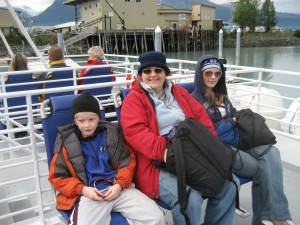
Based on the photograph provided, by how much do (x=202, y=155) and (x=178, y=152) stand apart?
0.14m

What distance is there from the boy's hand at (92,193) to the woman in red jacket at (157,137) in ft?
0.94

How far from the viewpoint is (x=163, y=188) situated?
1.92 meters

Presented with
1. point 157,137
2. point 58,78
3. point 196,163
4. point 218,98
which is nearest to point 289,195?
point 218,98

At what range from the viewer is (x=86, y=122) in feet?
6.41

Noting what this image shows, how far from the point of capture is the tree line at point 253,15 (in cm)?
Result: 6022

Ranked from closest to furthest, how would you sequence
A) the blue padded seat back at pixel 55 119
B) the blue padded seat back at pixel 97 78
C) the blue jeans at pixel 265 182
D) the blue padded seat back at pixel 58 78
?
the blue padded seat back at pixel 55 119 < the blue jeans at pixel 265 182 < the blue padded seat back at pixel 58 78 < the blue padded seat back at pixel 97 78

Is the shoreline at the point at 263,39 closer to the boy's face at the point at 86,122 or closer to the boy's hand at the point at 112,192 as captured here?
the boy's face at the point at 86,122

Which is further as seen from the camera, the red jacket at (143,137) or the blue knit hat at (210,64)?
the blue knit hat at (210,64)

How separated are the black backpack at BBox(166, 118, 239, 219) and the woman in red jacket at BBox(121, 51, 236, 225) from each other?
0.17 ft

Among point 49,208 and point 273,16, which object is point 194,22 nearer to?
point 273,16

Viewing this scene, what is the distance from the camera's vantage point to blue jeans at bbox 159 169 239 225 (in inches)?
72.8

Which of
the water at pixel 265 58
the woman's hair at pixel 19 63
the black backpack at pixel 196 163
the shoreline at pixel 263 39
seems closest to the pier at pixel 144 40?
the water at pixel 265 58

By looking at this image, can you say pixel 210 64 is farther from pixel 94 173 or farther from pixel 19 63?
pixel 19 63

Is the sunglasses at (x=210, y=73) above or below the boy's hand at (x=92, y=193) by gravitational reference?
above
